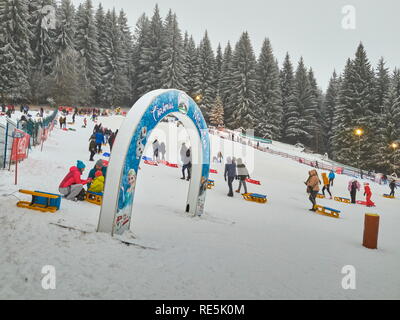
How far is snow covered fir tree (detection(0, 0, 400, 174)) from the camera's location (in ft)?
144

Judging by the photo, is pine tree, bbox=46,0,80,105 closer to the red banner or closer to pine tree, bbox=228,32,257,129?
pine tree, bbox=228,32,257,129

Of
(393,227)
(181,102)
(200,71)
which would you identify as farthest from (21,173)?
(200,71)

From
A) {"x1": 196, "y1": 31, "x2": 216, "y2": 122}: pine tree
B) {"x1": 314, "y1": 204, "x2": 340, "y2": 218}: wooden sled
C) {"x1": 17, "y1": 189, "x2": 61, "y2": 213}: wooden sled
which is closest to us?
{"x1": 17, "y1": 189, "x2": 61, "y2": 213}: wooden sled

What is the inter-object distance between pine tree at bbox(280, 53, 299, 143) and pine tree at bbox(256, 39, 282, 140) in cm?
210

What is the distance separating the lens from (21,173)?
10.1 meters

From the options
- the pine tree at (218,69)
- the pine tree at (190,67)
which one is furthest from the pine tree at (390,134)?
the pine tree at (190,67)

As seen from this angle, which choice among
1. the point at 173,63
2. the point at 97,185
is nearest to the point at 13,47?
the point at 173,63

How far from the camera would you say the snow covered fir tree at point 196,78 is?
43.8m

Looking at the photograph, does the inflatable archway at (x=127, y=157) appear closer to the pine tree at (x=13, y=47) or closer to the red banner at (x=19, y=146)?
the red banner at (x=19, y=146)

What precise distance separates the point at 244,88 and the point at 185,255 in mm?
50912

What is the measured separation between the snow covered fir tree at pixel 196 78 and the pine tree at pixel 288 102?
20cm

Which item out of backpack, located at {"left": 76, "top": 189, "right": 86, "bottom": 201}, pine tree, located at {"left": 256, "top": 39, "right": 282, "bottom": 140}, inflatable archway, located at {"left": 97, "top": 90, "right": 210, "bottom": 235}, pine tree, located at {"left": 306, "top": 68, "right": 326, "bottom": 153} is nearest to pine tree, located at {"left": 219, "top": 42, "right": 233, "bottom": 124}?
pine tree, located at {"left": 256, "top": 39, "right": 282, "bottom": 140}
